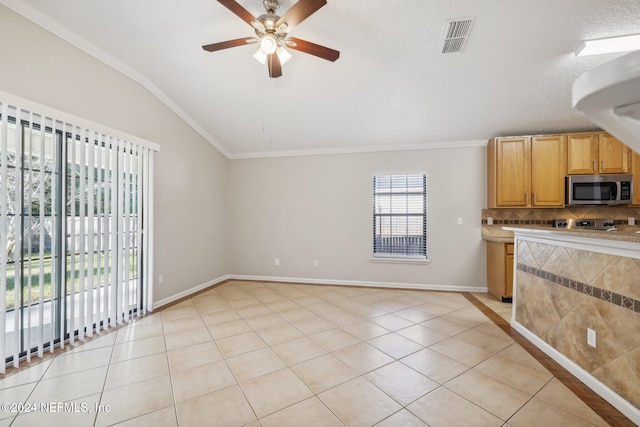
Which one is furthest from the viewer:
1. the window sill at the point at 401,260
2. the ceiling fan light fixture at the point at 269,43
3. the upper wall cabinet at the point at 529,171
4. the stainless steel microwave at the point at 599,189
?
the window sill at the point at 401,260

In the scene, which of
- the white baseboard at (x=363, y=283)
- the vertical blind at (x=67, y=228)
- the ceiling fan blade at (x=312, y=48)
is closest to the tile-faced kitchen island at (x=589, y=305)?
the white baseboard at (x=363, y=283)

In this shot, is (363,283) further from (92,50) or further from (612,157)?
(92,50)

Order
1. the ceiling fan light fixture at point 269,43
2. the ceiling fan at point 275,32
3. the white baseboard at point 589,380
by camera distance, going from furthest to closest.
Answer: the ceiling fan light fixture at point 269,43 → the ceiling fan at point 275,32 → the white baseboard at point 589,380

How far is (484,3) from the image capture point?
218 centimetres

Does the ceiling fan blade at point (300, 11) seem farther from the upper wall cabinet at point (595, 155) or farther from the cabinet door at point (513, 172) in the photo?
the upper wall cabinet at point (595, 155)

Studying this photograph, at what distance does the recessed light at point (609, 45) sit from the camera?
2407mm

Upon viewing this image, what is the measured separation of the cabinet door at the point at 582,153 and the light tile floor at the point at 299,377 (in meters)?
2.57

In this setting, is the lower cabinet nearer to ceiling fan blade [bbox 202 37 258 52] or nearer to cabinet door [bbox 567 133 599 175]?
cabinet door [bbox 567 133 599 175]

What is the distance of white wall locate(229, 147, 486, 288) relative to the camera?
14.4 feet

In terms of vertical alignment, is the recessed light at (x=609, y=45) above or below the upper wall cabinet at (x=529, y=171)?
above

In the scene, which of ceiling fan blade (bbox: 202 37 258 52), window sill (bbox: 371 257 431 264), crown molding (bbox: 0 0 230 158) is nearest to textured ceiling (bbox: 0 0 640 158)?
crown molding (bbox: 0 0 230 158)

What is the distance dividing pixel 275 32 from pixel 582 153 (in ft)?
14.6

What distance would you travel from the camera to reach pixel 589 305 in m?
2.01

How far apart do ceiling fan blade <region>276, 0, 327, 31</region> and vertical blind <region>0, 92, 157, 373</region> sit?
2196 millimetres
